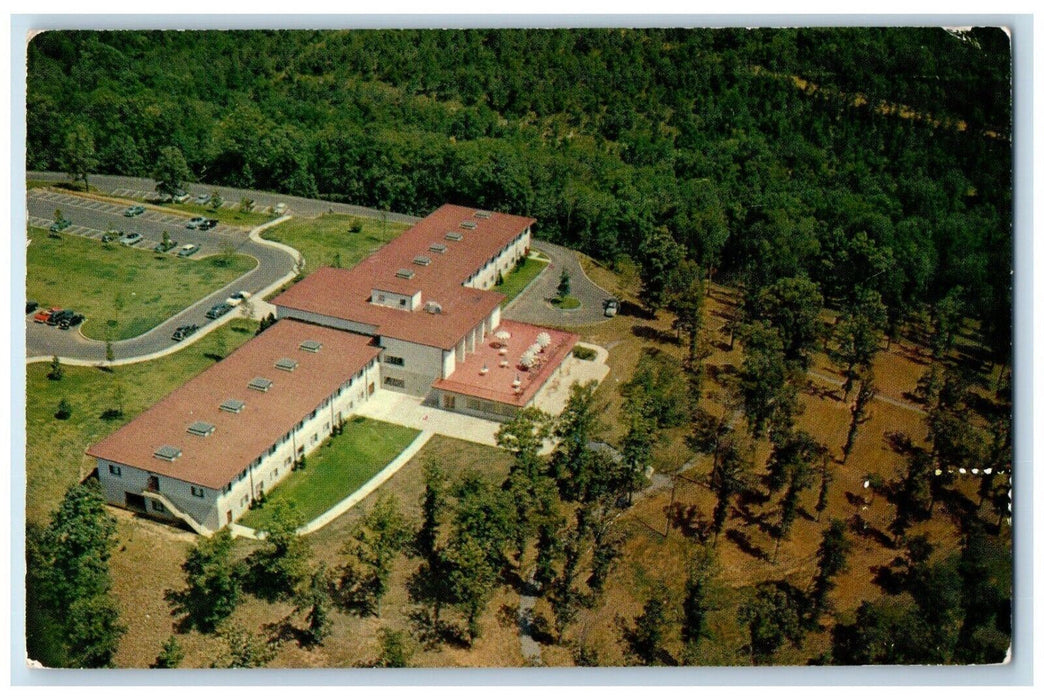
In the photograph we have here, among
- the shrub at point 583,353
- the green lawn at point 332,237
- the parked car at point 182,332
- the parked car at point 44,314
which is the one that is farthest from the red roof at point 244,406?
the green lawn at point 332,237

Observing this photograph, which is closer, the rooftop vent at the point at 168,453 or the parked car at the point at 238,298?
the rooftop vent at the point at 168,453

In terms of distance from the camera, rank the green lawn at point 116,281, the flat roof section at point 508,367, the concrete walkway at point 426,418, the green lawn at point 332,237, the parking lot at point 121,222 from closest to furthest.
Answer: the concrete walkway at point 426,418 → the flat roof section at point 508,367 → the green lawn at point 116,281 → the parking lot at point 121,222 → the green lawn at point 332,237

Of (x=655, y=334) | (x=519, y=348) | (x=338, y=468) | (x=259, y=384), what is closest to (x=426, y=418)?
(x=338, y=468)

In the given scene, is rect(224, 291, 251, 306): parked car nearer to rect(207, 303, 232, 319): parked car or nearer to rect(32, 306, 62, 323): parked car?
rect(207, 303, 232, 319): parked car

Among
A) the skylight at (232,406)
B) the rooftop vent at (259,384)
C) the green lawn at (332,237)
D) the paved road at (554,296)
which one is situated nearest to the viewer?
the skylight at (232,406)

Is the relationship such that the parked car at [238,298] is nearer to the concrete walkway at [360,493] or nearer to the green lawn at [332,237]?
the green lawn at [332,237]

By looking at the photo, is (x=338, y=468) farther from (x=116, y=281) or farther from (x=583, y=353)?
(x=116, y=281)
